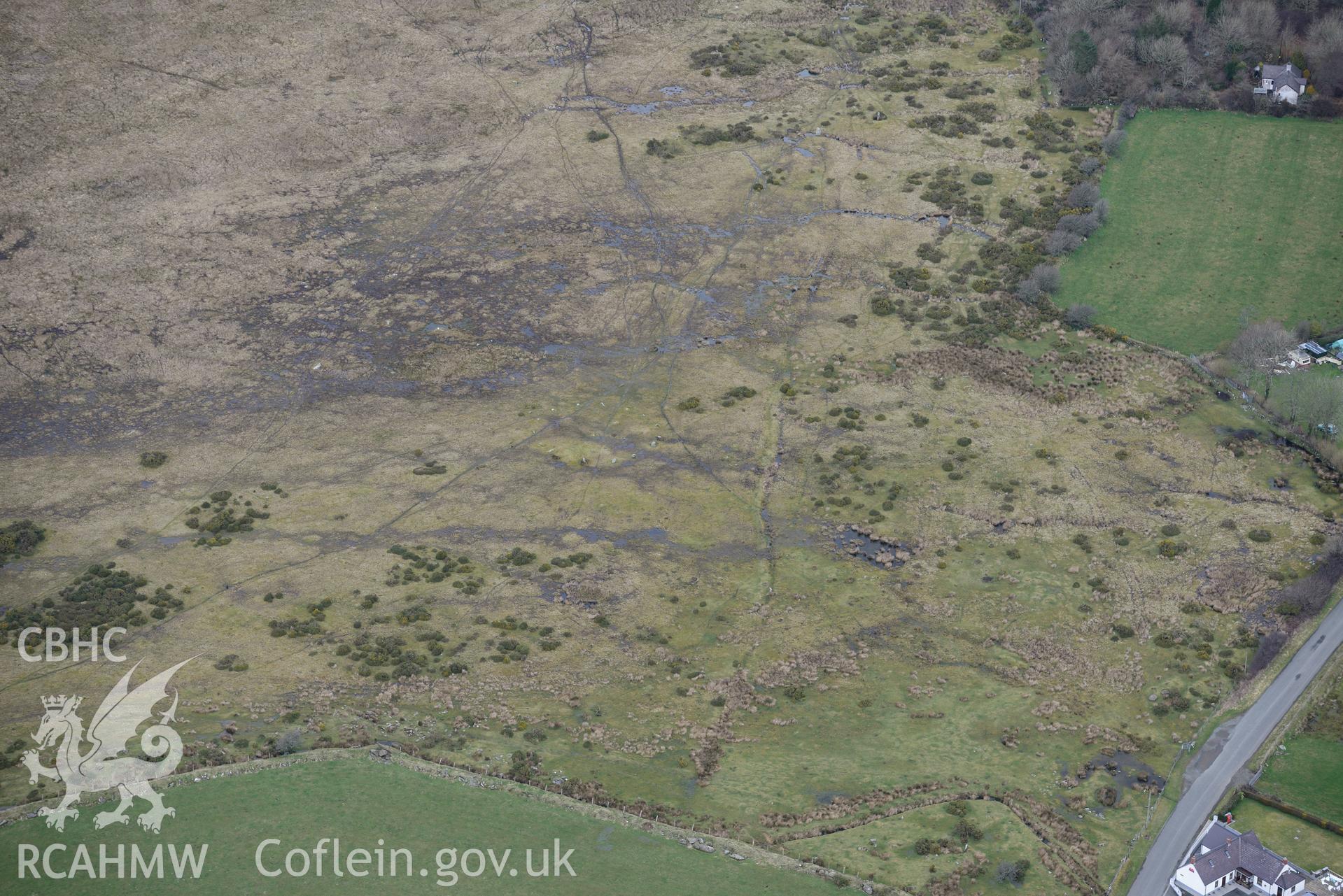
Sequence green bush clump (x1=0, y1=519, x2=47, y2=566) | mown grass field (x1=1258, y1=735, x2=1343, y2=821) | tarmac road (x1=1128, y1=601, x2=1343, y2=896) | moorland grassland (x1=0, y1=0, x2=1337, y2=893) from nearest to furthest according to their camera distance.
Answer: tarmac road (x1=1128, y1=601, x2=1343, y2=896) → mown grass field (x1=1258, y1=735, x2=1343, y2=821) → moorland grassland (x1=0, y1=0, x2=1337, y2=893) → green bush clump (x1=0, y1=519, x2=47, y2=566)

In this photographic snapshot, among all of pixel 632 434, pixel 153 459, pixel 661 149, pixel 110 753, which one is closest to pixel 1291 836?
pixel 632 434

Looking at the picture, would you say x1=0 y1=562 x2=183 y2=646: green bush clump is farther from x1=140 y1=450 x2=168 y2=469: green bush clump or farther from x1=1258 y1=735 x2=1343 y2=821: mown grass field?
x1=1258 y1=735 x2=1343 y2=821: mown grass field

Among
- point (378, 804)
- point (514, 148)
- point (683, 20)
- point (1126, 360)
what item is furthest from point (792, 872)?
point (683, 20)

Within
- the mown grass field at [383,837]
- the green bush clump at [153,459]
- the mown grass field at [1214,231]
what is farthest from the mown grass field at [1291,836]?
the green bush clump at [153,459]

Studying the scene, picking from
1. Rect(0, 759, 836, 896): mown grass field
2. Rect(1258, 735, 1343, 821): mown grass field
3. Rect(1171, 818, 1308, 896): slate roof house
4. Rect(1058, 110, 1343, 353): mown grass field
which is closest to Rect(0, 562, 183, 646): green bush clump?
Rect(0, 759, 836, 896): mown grass field

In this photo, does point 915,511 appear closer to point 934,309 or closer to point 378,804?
point 934,309

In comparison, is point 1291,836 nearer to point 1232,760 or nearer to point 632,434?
point 1232,760

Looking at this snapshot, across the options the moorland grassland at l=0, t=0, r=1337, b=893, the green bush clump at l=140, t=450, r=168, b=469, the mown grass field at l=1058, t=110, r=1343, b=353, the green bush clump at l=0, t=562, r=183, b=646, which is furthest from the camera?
the mown grass field at l=1058, t=110, r=1343, b=353

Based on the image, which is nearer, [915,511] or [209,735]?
[209,735]

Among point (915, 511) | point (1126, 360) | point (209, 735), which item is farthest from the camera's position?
point (1126, 360)
